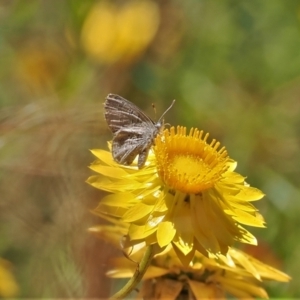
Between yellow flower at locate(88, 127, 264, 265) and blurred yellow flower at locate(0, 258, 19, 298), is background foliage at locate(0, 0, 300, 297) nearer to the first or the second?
blurred yellow flower at locate(0, 258, 19, 298)

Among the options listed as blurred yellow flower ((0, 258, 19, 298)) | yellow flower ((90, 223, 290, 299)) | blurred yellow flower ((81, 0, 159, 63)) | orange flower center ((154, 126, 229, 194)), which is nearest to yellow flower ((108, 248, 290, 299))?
yellow flower ((90, 223, 290, 299))

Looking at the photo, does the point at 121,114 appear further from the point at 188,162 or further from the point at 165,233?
the point at 165,233

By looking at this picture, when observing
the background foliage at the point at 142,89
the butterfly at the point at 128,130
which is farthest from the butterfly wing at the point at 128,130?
the background foliage at the point at 142,89

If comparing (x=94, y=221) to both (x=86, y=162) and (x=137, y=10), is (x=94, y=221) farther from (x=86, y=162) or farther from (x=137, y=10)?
(x=137, y=10)

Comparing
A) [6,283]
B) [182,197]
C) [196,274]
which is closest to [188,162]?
[182,197]

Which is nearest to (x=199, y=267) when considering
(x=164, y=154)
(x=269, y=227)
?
(x=164, y=154)

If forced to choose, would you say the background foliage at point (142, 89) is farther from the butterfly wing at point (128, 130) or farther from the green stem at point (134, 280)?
the green stem at point (134, 280)
